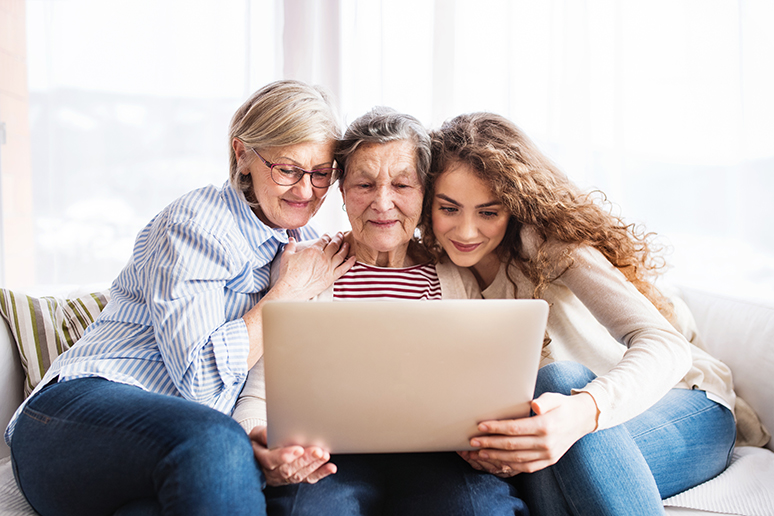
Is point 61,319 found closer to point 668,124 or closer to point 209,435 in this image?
point 209,435

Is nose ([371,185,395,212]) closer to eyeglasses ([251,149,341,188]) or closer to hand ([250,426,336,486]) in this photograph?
eyeglasses ([251,149,341,188])

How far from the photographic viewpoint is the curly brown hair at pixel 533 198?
51.6 inches

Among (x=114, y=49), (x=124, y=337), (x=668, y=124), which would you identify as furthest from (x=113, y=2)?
(x=668, y=124)

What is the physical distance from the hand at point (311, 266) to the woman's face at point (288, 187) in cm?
9

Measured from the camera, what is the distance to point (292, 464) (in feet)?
2.85

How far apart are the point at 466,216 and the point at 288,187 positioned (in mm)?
470

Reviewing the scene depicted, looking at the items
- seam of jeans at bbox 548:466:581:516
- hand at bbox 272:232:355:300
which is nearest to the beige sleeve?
seam of jeans at bbox 548:466:581:516

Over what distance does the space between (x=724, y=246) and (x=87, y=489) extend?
2856 millimetres

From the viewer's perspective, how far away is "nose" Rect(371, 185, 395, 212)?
1.33 m

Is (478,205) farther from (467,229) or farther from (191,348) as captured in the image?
(191,348)

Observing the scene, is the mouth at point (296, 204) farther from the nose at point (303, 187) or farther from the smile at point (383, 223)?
the smile at point (383, 223)

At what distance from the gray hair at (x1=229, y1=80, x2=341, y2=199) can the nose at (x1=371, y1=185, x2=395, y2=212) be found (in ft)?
0.64

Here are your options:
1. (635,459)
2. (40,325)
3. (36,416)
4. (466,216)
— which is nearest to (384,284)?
(466,216)

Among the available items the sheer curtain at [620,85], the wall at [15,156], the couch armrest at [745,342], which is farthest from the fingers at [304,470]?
the wall at [15,156]
